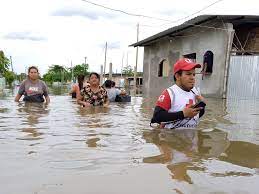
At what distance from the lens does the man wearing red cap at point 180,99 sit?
15.5 ft

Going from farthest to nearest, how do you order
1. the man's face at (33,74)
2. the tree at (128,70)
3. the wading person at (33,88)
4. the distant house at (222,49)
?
the tree at (128,70) < the distant house at (222,49) < the wading person at (33,88) < the man's face at (33,74)

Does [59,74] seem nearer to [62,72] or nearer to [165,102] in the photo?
[62,72]

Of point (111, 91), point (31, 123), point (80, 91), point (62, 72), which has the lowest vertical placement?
point (31, 123)

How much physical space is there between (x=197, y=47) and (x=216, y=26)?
2141 mm

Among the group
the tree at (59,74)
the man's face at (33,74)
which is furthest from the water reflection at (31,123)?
the tree at (59,74)

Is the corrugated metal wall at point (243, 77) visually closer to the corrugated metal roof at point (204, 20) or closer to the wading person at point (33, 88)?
the corrugated metal roof at point (204, 20)

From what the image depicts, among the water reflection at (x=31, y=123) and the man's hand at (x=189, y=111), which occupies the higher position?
the man's hand at (x=189, y=111)

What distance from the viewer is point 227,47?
1733cm

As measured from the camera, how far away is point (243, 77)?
17.0 meters

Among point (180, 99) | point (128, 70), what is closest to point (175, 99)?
point (180, 99)

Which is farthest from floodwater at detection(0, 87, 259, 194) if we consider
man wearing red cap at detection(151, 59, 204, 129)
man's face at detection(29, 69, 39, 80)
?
man's face at detection(29, 69, 39, 80)

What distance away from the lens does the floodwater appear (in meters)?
2.72

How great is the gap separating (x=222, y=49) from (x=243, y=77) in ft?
5.28

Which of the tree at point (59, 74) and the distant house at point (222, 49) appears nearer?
the distant house at point (222, 49)
